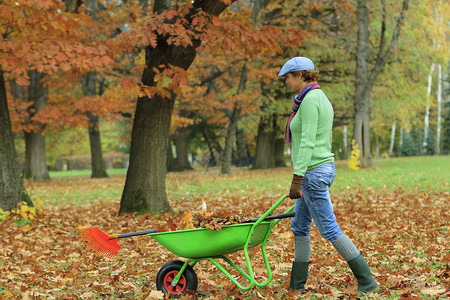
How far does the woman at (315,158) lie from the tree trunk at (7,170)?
659cm

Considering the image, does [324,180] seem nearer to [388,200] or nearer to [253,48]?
[253,48]

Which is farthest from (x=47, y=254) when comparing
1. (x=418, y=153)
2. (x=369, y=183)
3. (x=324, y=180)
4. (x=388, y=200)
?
(x=418, y=153)

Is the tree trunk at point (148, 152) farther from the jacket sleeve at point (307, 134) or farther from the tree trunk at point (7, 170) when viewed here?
the jacket sleeve at point (307, 134)

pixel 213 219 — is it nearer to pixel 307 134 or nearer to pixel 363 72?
pixel 307 134

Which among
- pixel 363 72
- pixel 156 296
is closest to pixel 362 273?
pixel 156 296

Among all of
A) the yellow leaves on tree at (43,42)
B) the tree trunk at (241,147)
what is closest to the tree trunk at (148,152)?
the yellow leaves on tree at (43,42)

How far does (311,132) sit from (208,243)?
3.89 feet

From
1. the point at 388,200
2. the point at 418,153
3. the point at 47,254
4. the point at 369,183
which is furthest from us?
the point at 418,153

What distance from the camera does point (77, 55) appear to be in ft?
25.7

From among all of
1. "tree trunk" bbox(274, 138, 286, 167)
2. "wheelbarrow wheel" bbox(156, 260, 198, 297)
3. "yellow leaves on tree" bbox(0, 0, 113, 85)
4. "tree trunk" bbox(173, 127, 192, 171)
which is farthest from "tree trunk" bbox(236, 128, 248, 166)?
"wheelbarrow wheel" bbox(156, 260, 198, 297)

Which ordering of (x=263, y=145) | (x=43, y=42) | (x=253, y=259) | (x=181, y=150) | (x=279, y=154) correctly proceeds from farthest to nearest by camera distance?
(x=181, y=150), (x=279, y=154), (x=263, y=145), (x=43, y=42), (x=253, y=259)

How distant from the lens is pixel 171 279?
13.4ft

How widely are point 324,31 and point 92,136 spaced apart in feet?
40.4

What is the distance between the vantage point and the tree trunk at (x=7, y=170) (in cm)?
866
